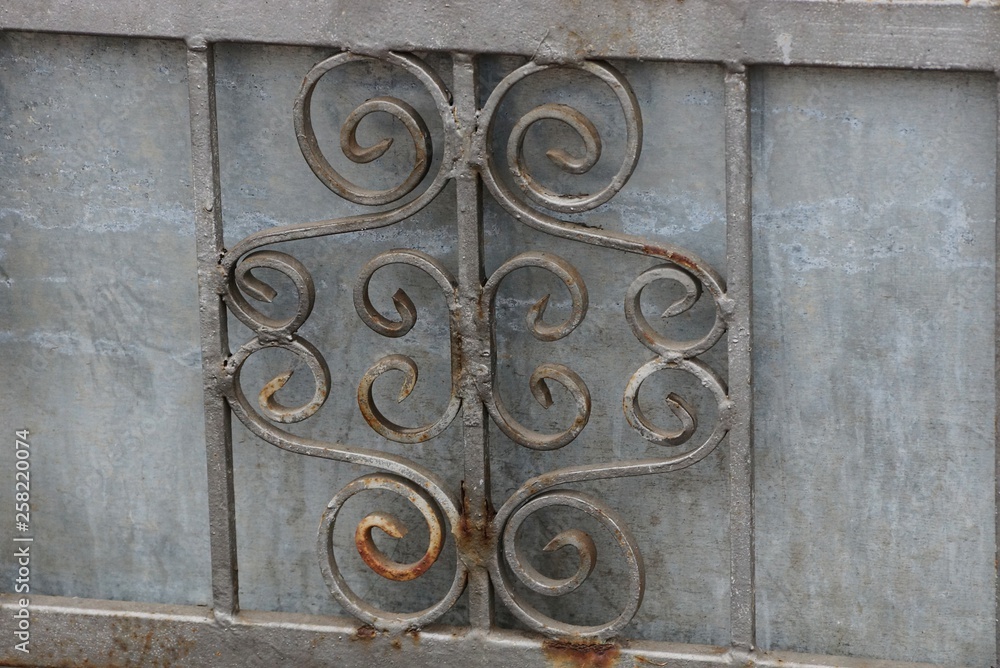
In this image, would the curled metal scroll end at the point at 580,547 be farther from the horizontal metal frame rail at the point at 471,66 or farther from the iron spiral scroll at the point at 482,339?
the horizontal metal frame rail at the point at 471,66

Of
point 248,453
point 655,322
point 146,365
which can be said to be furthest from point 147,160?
point 655,322

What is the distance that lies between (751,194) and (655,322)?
25 cm

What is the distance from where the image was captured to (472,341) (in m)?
2.37

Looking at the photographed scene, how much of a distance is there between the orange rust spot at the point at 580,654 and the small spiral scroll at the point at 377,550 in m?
0.17

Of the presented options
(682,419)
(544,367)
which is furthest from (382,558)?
(682,419)

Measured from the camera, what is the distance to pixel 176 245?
98.9 inches

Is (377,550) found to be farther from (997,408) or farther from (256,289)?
(997,408)

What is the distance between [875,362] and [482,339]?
589 mm

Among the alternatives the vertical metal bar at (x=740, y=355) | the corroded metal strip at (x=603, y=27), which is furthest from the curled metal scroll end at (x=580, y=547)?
the corroded metal strip at (x=603, y=27)

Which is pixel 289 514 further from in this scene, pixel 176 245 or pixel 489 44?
pixel 489 44

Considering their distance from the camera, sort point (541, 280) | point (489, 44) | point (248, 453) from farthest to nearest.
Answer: point (248, 453)
point (541, 280)
point (489, 44)

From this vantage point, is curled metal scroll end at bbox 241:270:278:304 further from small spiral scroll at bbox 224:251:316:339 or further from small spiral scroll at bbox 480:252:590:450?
small spiral scroll at bbox 480:252:590:450

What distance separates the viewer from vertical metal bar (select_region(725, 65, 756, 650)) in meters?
2.21

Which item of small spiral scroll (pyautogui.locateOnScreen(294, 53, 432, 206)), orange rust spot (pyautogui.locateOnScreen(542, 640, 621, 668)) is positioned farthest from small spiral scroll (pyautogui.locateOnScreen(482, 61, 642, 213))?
orange rust spot (pyautogui.locateOnScreen(542, 640, 621, 668))
